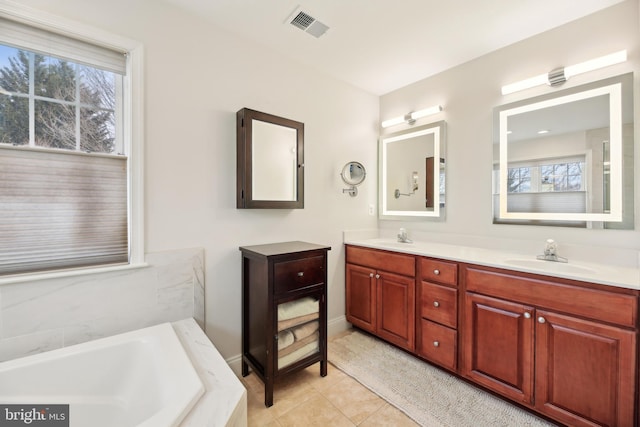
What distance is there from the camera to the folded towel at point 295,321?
181 cm

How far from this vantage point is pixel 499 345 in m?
1.71

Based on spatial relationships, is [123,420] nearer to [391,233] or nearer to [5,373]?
[5,373]

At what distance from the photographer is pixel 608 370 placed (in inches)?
52.9

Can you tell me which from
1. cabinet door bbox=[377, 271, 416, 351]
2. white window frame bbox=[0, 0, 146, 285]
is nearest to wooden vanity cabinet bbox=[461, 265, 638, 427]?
cabinet door bbox=[377, 271, 416, 351]

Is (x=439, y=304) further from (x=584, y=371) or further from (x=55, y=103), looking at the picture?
(x=55, y=103)

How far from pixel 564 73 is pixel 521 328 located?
174 centimetres

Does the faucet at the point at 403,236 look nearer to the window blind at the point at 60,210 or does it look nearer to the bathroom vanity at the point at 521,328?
the bathroom vanity at the point at 521,328

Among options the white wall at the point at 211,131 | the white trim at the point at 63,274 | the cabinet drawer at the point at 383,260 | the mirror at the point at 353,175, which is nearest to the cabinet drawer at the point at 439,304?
the cabinet drawer at the point at 383,260

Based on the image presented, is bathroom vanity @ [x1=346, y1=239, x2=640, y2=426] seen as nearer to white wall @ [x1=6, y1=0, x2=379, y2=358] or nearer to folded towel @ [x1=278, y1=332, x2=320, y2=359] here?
→ folded towel @ [x1=278, y1=332, x2=320, y2=359]

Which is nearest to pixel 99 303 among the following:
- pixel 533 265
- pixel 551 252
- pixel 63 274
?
pixel 63 274

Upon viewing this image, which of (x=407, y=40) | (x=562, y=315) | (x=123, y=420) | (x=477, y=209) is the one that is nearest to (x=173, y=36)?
(x=407, y=40)

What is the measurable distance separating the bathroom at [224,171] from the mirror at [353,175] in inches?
4.9

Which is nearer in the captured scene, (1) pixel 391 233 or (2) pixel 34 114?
(2) pixel 34 114

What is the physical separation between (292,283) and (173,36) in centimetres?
180
